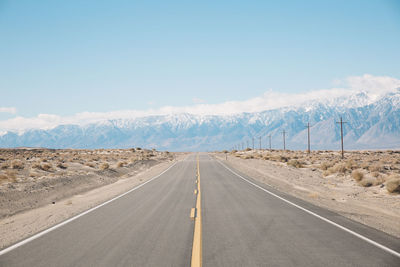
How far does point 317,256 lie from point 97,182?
63.2ft

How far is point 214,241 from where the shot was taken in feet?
23.4

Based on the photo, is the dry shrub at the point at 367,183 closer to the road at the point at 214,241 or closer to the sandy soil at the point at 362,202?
the sandy soil at the point at 362,202

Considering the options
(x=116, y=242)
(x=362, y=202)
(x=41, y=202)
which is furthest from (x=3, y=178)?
(x=362, y=202)

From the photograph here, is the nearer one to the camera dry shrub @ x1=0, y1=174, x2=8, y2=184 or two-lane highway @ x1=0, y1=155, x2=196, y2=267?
two-lane highway @ x1=0, y1=155, x2=196, y2=267

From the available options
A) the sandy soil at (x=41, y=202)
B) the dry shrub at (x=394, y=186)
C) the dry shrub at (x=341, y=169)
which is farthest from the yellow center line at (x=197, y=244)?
the dry shrub at (x=341, y=169)

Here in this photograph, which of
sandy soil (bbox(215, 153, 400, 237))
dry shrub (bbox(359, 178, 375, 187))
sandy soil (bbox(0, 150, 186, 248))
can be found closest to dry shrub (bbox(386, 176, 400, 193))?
sandy soil (bbox(215, 153, 400, 237))

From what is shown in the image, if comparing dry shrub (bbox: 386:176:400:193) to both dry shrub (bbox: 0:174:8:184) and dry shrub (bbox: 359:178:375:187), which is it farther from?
dry shrub (bbox: 0:174:8:184)

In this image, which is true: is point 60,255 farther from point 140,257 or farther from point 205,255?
point 205,255

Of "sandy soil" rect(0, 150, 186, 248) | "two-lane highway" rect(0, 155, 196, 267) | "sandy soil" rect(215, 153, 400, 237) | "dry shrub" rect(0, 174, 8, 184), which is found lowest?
"sandy soil" rect(215, 153, 400, 237)

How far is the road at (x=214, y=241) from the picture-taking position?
19.7 feet

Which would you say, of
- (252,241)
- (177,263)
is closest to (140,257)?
(177,263)

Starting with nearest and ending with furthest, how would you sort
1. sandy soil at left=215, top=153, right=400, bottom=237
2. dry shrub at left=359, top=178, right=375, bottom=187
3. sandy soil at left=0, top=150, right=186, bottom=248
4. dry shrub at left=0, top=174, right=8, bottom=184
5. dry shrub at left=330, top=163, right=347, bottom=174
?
sandy soil at left=0, top=150, right=186, bottom=248, sandy soil at left=215, top=153, right=400, bottom=237, dry shrub at left=0, top=174, right=8, bottom=184, dry shrub at left=359, top=178, right=375, bottom=187, dry shrub at left=330, top=163, right=347, bottom=174

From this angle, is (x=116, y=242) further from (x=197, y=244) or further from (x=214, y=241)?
(x=214, y=241)

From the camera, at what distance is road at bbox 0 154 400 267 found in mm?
5996
